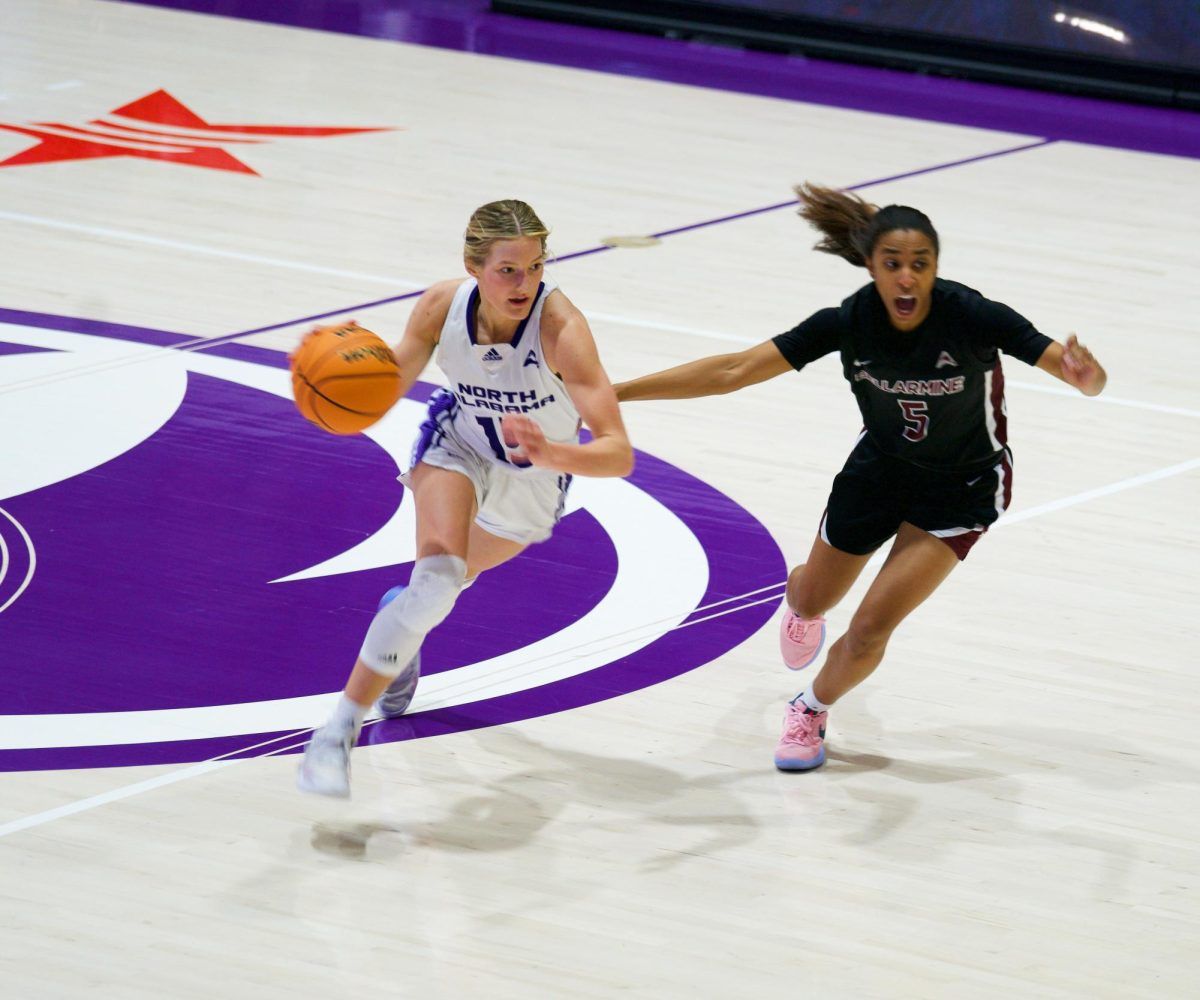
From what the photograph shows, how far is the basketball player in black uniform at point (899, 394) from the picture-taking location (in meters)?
4.45

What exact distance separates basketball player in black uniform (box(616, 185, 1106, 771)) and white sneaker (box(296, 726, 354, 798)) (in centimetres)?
109

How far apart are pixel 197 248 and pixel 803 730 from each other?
5.54 metres

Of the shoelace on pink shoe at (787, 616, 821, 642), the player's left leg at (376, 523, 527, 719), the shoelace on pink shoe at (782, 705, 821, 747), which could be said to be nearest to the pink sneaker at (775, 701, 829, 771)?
the shoelace on pink shoe at (782, 705, 821, 747)

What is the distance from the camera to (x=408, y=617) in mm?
4250

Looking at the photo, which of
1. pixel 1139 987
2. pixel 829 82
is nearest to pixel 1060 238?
pixel 829 82

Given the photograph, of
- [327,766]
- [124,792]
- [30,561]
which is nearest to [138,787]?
[124,792]

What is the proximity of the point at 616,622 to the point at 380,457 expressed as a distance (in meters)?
1.64

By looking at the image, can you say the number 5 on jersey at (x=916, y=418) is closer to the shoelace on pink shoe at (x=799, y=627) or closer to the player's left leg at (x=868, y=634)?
the player's left leg at (x=868, y=634)

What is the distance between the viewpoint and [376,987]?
3.60 m

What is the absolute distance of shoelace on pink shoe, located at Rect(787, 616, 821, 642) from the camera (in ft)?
16.5

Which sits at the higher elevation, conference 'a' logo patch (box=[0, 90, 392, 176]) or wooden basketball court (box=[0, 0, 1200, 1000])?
conference 'a' logo patch (box=[0, 90, 392, 176])

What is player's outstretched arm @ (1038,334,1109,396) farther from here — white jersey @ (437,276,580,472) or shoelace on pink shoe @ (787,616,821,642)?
white jersey @ (437,276,580,472)

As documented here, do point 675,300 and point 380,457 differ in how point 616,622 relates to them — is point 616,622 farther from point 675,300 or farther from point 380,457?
point 675,300

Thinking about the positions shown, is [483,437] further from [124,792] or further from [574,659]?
[124,792]
